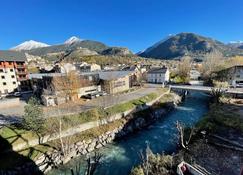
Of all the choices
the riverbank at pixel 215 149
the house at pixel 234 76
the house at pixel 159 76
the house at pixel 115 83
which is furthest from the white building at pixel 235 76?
the house at pixel 115 83

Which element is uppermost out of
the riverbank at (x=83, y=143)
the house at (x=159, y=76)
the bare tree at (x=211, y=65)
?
the bare tree at (x=211, y=65)

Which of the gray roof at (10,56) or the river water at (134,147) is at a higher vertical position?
the gray roof at (10,56)

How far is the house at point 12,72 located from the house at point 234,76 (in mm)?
69085

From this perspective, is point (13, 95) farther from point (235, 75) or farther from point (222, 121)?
point (235, 75)


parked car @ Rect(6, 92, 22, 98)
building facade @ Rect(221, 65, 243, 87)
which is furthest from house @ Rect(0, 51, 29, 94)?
building facade @ Rect(221, 65, 243, 87)

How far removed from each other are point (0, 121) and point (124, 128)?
21.3m

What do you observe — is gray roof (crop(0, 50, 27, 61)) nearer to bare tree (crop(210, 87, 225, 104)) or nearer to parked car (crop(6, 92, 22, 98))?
parked car (crop(6, 92, 22, 98))

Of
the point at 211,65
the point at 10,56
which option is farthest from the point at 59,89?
the point at 211,65

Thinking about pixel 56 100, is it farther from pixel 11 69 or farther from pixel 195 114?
pixel 195 114

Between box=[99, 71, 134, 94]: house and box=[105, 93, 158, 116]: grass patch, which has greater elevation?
box=[99, 71, 134, 94]: house

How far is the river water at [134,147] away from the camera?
21203 mm

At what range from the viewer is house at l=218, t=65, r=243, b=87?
182 ft

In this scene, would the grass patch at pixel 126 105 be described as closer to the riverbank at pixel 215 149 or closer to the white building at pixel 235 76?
the riverbank at pixel 215 149

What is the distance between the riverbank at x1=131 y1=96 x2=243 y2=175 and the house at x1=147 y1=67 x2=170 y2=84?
37.1 meters
